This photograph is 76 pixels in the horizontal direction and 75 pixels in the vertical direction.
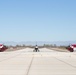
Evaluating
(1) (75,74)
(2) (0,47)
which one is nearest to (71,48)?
(2) (0,47)

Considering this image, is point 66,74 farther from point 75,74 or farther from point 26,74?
point 26,74

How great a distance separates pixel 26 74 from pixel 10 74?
0.83 metres

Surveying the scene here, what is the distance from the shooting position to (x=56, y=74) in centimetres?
1608

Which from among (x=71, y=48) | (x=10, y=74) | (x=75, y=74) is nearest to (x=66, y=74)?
(x=75, y=74)

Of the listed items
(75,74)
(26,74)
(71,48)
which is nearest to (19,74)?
(26,74)

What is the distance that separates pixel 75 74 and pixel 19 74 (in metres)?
2.93

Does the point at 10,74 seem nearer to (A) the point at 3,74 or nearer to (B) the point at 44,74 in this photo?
(A) the point at 3,74

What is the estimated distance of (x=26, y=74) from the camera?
15977mm

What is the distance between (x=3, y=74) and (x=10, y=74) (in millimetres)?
362

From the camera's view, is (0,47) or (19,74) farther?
(0,47)

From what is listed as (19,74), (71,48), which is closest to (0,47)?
(71,48)

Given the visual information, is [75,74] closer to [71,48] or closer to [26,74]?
[26,74]

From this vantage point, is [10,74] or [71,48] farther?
[71,48]

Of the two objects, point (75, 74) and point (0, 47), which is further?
point (0, 47)
